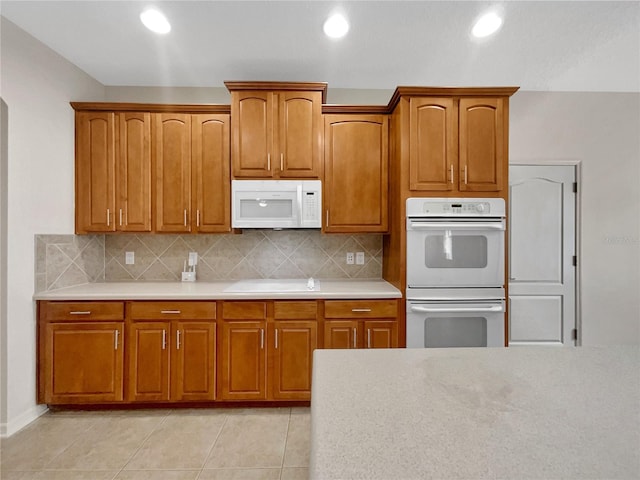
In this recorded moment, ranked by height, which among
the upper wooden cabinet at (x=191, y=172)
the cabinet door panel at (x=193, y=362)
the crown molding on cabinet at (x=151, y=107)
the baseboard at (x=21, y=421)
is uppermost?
the crown molding on cabinet at (x=151, y=107)

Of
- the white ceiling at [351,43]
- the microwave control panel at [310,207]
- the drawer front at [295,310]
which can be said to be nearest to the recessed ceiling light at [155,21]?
the white ceiling at [351,43]

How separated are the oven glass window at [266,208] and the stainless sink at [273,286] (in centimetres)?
58

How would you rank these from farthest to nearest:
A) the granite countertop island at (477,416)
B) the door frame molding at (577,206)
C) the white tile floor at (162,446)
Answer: the door frame molding at (577,206) → the white tile floor at (162,446) → the granite countertop island at (477,416)

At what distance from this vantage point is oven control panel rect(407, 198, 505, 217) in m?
2.45

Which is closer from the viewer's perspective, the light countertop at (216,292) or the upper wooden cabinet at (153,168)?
the light countertop at (216,292)

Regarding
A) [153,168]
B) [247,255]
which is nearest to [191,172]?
[153,168]

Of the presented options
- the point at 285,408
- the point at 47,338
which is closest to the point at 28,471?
the point at 47,338

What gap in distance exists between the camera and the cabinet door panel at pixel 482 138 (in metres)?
2.49

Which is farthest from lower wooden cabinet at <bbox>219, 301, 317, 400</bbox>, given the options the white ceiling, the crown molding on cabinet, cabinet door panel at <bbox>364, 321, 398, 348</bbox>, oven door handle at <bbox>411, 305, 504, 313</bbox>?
the white ceiling

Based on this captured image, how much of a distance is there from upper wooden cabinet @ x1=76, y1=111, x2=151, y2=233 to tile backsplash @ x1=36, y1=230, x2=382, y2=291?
0.34m

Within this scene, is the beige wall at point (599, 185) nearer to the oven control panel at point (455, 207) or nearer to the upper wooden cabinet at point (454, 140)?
the upper wooden cabinet at point (454, 140)

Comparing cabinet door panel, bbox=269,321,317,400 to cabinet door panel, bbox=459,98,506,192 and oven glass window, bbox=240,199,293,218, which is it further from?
cabinet door panel, bbox=459,98,506,192

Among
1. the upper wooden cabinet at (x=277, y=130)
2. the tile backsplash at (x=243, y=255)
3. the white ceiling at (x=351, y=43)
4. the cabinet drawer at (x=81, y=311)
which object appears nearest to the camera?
the white ceiling at (x=351, y=43)

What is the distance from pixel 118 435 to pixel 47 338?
0.87 metres
